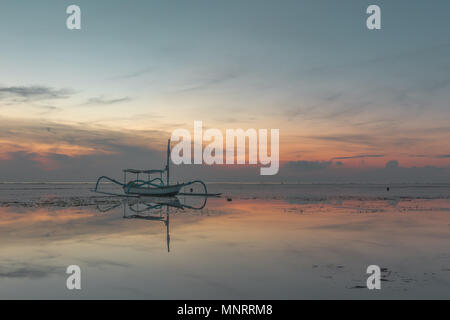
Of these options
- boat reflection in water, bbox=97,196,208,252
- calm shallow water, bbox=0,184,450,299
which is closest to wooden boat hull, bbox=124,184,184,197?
boat reflection in water, bbox=97,196,208,252

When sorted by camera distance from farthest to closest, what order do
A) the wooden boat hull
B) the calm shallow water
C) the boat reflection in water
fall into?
the wooden boat hull, the boat reflection in water, the calm shallow water

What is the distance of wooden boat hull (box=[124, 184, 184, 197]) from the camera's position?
72062mm

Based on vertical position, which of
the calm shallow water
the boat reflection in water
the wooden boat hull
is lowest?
the boat reflection in water

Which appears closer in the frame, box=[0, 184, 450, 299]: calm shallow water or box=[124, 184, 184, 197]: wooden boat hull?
box=[0, 184, 450, 299]: calm shallow water

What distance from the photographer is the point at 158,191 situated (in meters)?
74.2

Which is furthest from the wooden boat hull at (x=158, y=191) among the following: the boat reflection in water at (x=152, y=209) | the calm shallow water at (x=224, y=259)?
the calm shallow water at (x=224, y=259)

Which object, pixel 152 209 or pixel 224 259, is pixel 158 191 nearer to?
pixel 152 209

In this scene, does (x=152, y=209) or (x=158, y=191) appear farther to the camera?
(x=158, y=191)

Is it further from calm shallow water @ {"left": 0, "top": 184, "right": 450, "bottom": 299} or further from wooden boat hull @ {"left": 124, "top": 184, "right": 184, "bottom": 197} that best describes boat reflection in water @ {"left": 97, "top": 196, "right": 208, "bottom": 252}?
wooden boat hull @ {"left": 124, "top": 184, "right": 184, "bottom": 197}

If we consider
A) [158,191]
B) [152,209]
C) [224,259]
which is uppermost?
[158,191]

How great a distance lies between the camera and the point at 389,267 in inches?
609

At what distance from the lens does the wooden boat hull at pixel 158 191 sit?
7206 cm

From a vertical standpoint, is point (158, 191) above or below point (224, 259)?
above

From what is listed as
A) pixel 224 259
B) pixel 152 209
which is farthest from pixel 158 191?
pixel 224 259
